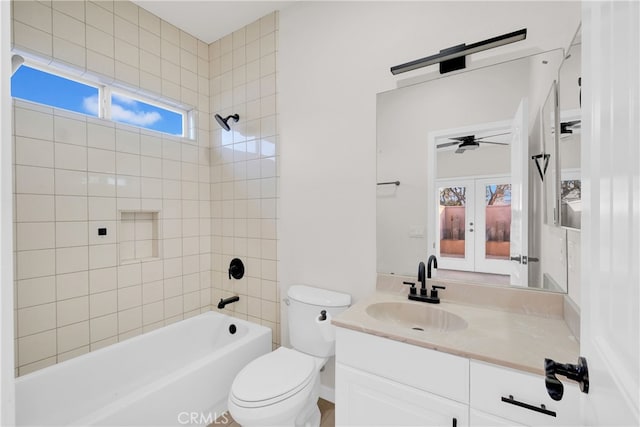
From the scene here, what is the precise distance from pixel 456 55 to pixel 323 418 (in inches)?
87.4

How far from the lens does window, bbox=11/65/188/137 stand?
67.2 inches

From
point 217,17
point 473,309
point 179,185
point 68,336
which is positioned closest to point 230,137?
point 179,185

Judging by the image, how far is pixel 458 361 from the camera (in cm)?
101

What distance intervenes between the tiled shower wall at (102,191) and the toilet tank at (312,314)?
112 cm

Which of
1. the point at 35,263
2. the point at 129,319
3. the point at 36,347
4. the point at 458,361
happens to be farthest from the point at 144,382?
the point at 458,361

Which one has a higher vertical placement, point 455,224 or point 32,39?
point 32,39

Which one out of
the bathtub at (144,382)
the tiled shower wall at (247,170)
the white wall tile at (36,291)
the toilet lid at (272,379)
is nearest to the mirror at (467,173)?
the toilet lid at (272,379)

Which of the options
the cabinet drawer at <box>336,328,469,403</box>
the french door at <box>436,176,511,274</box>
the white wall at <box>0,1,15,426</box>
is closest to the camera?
the white wall at <box>0,1,15,426</box>

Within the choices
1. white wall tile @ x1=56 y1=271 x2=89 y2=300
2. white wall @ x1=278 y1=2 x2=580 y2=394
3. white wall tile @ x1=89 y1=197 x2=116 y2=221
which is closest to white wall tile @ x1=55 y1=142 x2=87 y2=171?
white wall tile @ x1=89 y1=197 x2=116 y2=221

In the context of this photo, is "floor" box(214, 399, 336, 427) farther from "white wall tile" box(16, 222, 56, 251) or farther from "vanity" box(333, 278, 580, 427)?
"white wall tile" box(16, 222, 56, 251)

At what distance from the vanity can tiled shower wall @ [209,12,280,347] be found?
1057mm

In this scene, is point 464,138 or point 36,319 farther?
point 36,319

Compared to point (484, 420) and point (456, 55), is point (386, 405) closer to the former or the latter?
point (484, 420)

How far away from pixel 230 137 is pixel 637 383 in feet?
8.31
